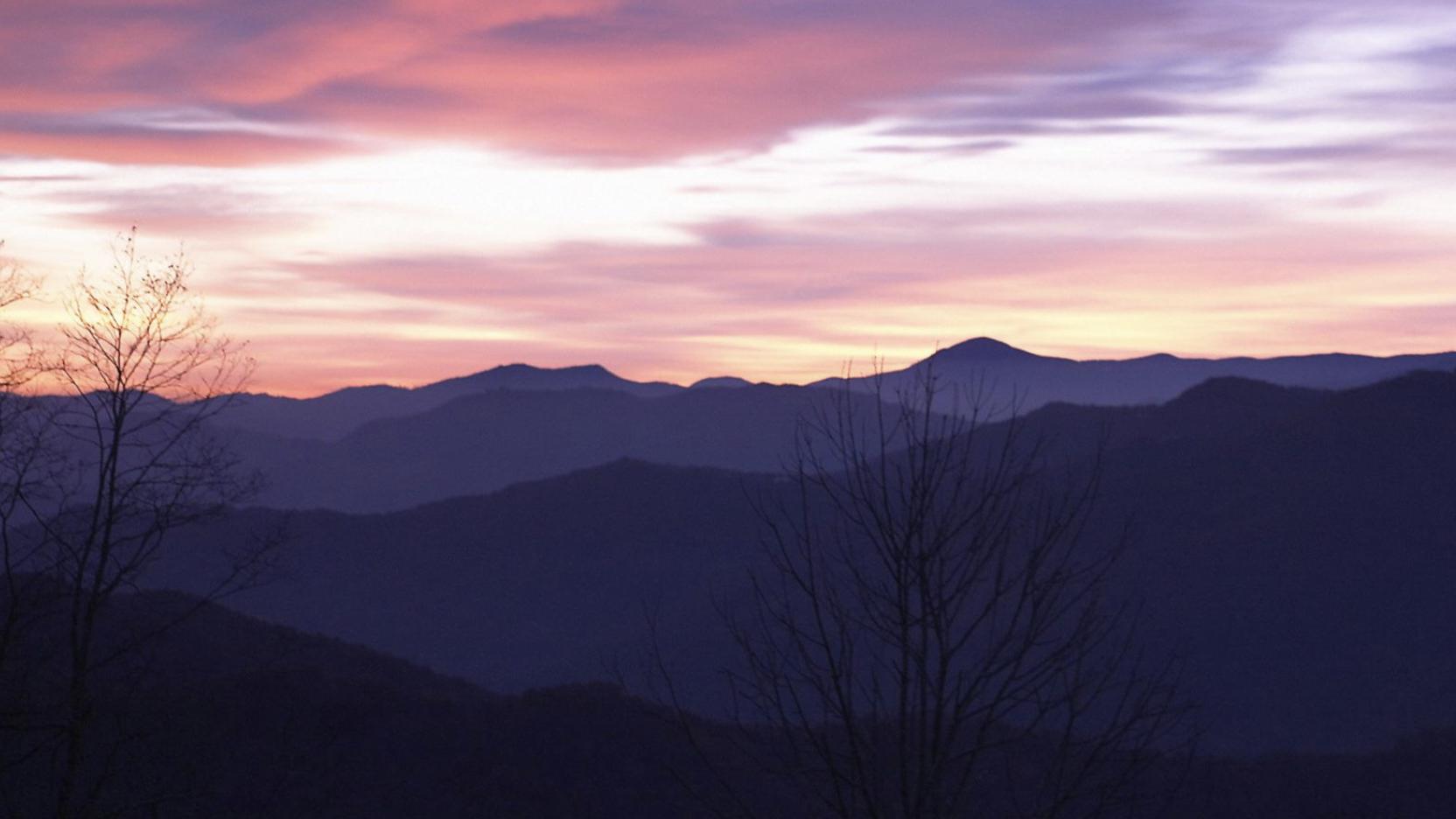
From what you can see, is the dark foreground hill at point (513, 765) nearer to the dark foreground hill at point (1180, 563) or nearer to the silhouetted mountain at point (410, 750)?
the silhouetted mountain at point (410, 750)

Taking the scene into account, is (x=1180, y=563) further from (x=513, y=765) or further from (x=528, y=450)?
(x=528, y=450)

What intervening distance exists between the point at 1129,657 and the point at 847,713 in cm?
4008

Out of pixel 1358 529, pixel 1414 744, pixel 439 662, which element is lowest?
pixel 439 662

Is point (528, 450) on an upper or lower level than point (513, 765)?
upper

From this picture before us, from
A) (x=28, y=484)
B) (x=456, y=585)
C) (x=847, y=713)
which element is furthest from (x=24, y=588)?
(x=456, y=585)

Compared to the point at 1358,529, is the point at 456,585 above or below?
below

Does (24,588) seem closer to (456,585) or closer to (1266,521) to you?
(1266,521)

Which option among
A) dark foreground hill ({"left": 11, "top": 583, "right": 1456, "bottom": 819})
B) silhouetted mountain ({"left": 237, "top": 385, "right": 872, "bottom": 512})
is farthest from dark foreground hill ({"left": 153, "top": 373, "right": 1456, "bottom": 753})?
silhouetted mountain ({"left": 237, "top": 385, "right": 872, "bottom": 512})

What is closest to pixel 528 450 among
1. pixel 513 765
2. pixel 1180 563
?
pixel 1180 563

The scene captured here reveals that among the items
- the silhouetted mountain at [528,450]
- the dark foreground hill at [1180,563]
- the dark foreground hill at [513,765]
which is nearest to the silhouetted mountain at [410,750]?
the dark foreground hill at [513,765]

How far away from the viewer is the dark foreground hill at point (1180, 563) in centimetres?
4191

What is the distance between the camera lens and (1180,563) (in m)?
51.1

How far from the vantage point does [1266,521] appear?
5231cm

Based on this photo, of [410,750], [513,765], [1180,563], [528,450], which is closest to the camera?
[513,765]
